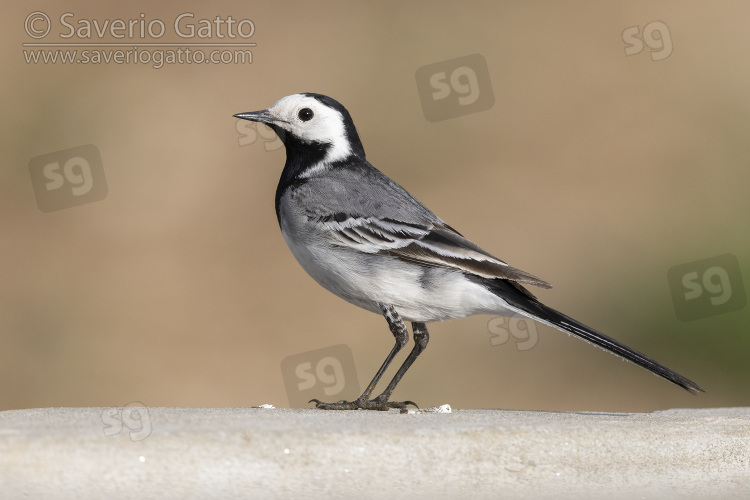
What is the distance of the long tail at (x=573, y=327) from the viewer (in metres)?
6.12

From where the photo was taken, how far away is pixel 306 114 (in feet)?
24.3

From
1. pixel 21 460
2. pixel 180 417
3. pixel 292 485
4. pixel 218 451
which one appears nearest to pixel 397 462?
pixel 292 485

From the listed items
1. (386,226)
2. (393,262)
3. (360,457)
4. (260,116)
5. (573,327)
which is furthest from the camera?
(260,116)

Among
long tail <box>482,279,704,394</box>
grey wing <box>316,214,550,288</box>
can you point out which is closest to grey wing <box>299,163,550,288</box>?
grey wing <box>316,214,550,288</box>

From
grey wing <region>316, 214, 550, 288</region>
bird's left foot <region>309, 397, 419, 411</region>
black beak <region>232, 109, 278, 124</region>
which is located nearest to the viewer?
grey wing <region>316, 214, 550, 288</region>

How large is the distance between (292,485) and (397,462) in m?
0.59

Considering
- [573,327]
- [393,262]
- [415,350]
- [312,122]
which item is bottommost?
[415,350]

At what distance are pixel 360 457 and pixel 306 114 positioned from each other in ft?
10.2

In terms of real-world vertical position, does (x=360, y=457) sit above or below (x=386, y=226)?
below

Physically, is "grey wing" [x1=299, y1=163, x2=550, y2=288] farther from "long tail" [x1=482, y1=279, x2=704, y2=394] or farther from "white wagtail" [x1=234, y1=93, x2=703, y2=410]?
"long tail" [x1=482, y1=279, x2=704, y2=394]

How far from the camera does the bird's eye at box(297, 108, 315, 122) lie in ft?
24.2
